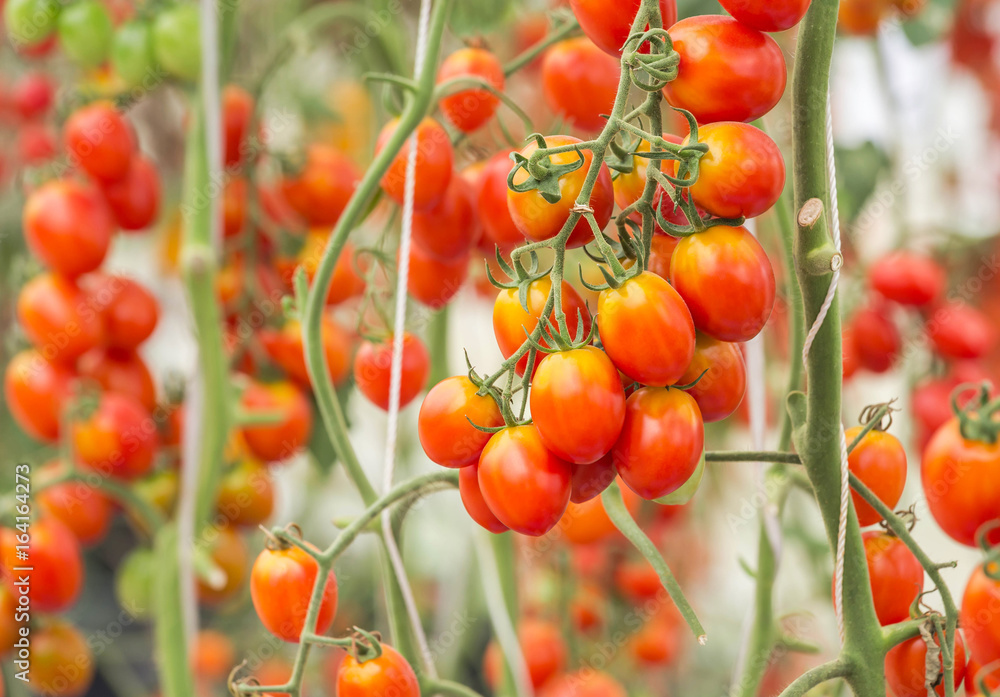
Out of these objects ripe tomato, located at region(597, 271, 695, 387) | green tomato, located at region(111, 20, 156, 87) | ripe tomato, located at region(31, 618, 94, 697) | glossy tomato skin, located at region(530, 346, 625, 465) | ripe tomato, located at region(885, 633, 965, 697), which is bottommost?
ripe tomato, located at region(31, 618, 94, 697)

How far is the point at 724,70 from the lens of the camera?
1.01 ft

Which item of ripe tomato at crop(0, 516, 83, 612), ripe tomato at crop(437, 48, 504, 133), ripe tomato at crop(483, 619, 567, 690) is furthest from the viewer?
ripe tomato at crop(483, 619, 567, 690)

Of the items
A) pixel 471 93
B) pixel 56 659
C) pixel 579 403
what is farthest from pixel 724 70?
pixel 56 659

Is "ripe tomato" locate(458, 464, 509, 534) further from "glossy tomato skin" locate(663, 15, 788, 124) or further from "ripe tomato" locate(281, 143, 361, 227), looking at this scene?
"ripe tomato" locate(281, 143, 361, 227)

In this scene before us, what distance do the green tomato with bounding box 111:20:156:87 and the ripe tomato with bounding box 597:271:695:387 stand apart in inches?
24.0

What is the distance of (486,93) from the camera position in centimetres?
51

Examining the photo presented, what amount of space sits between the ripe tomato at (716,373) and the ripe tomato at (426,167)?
20 centimetres

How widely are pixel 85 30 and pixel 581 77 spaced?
51 centimetres

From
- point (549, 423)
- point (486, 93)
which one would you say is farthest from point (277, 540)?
point (486, 93)

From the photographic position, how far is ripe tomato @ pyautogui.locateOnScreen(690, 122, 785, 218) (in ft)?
0.97

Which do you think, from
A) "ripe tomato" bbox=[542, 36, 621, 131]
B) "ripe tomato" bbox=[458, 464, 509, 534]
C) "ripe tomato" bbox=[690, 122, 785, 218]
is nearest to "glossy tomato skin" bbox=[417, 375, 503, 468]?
"ripe tomato" bbox=[458, 464, 509, 534]

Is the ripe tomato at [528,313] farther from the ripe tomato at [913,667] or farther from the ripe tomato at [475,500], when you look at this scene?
the ripe tomato at [913,667]

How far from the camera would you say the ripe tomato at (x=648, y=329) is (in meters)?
0.29

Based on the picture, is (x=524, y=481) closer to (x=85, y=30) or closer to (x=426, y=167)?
(x=426, y=167)
